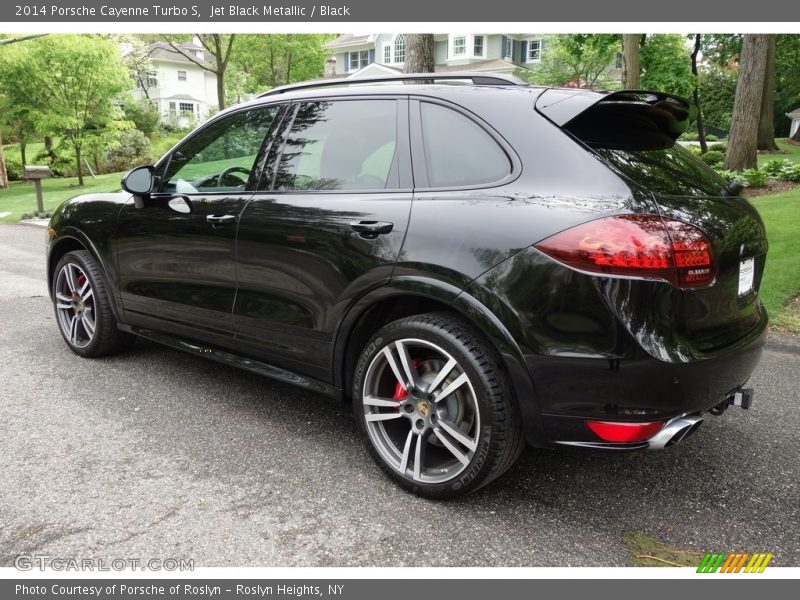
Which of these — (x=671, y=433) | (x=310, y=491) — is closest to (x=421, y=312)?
(x=310, y=491)

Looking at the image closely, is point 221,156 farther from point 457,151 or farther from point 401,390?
point 401,390

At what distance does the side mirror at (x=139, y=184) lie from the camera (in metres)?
4.27

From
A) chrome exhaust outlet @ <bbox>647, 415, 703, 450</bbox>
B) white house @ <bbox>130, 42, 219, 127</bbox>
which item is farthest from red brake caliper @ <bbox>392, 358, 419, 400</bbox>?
white house @ <bbox>130, 42, 219, 127</bbox>

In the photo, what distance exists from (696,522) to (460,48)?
49486 mm

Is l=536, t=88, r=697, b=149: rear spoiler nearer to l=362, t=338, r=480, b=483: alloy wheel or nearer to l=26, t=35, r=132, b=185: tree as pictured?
l=362, t=338, r=480, b=483: alloy wheel

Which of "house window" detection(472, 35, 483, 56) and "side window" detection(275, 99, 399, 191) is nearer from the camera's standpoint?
"side window" detection(275, 99, 399, 191)

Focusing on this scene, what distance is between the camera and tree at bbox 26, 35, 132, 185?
2583 centimetres

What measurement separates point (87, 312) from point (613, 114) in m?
3.98

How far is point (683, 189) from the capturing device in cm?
281

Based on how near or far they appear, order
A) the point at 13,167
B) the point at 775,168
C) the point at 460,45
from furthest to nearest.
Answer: the point at 460,45, the point at 13,167, the point at 775,168

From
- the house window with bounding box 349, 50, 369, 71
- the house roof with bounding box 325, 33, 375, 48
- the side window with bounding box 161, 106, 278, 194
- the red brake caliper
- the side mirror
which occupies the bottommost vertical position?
the red brake caliper

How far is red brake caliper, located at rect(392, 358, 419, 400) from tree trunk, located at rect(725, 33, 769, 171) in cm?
1511

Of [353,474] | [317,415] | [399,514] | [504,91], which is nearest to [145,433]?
[317,415]

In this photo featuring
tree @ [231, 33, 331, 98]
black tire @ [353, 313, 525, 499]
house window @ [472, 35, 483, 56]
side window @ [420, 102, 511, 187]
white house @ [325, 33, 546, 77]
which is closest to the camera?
black tire @ [353, 313, 525, 499]
